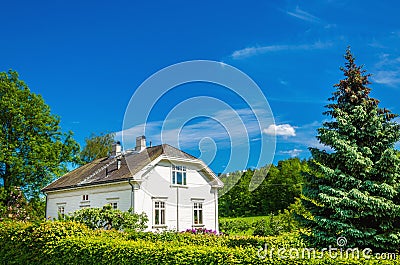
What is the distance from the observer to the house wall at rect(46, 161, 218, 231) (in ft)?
83.8

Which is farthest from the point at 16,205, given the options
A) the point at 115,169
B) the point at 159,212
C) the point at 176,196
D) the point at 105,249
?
the point at 105,249

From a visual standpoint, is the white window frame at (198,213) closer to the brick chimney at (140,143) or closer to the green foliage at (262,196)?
the brick chimney at (140,143)

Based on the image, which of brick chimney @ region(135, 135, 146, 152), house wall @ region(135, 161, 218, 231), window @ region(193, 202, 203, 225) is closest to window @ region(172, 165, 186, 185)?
house wall @ region(135, 161, 218, 231)

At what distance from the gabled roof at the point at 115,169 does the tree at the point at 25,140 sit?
1.45m

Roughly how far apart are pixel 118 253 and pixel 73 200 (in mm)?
21709

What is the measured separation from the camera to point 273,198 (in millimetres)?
56594

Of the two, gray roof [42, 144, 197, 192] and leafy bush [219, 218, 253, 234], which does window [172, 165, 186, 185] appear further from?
leafy bush [219, 218, 253, 234]

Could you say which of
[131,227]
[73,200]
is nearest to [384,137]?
[131,227]

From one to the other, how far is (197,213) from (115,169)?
21.3 ft

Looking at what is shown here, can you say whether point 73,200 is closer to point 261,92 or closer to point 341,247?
point 261,92

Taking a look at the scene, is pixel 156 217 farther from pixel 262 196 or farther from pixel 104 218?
pixel 262 196

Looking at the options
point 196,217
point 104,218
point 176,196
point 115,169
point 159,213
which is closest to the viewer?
point 104,218

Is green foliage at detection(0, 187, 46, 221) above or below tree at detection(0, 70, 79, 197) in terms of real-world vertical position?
below

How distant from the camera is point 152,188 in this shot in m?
26.0
